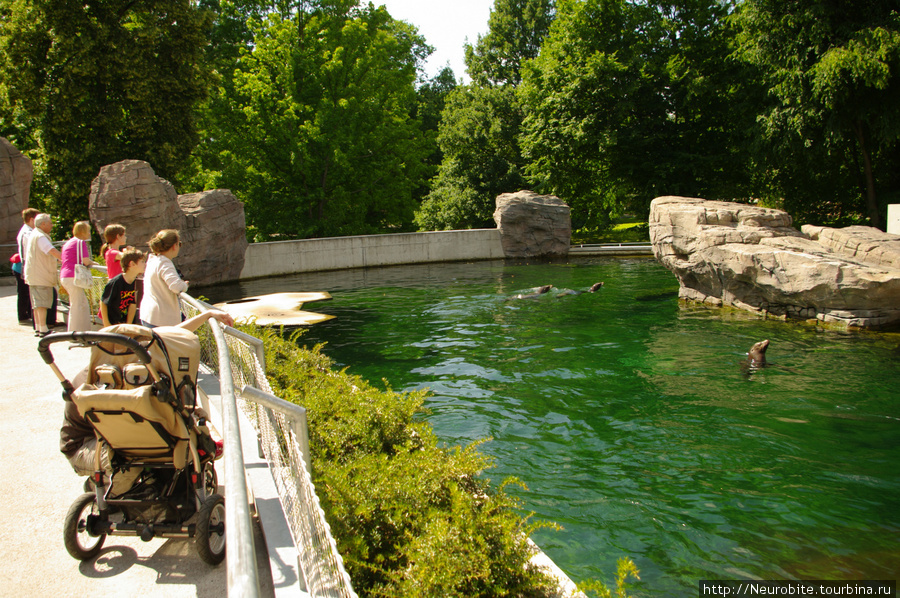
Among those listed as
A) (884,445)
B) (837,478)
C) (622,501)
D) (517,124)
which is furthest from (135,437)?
(517,124)

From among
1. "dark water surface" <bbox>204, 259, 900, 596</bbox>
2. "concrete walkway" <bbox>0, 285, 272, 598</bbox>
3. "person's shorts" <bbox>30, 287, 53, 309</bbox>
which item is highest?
"person's shorts" <bbox>30, 287, 53, 309</bbox>

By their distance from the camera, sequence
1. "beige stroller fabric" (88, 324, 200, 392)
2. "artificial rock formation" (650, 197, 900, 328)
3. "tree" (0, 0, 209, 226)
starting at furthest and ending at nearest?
"tree" (0, 0, 209, 226) < "artificial rock formation" (650, 197, 900, 328) < "beige stroller fabric" (88, 324, 200, 392)

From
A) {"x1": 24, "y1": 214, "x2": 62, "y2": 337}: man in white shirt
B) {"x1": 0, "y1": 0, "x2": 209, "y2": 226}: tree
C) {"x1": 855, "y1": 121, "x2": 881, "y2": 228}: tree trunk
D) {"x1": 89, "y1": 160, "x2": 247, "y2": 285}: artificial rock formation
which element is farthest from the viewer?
{"x1": 855, "y1": 121, "x2": 881, "y2": 228}: tree trunk

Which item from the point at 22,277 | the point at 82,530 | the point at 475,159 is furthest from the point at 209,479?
the point at 475,159

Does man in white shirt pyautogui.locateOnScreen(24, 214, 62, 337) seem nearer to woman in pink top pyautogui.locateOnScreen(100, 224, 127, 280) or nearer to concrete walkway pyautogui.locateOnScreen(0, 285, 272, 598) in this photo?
woman in pink top pyautogui.locateOnScreen(100, 224, 127, 280)

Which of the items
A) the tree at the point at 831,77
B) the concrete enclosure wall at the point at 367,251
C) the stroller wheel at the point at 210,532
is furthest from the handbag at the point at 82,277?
the tree at the point at 831,77

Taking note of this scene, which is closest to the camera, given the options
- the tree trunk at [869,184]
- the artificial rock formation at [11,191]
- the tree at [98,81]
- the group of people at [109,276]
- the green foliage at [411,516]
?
the green foliage at [411,516]

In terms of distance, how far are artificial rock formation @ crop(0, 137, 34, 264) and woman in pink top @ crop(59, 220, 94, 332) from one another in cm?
1505

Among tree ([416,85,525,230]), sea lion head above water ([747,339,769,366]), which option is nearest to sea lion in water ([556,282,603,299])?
sea lion head above water ([747,339,769,366])

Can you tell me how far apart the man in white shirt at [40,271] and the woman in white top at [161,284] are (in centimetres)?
518

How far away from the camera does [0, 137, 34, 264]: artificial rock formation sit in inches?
826

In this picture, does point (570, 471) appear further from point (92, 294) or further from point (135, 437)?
point (92, 294)

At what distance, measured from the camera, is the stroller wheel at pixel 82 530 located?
3.77m

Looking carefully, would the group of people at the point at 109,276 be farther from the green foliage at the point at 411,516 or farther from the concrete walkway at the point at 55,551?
the green foliage at the point at 411,516
